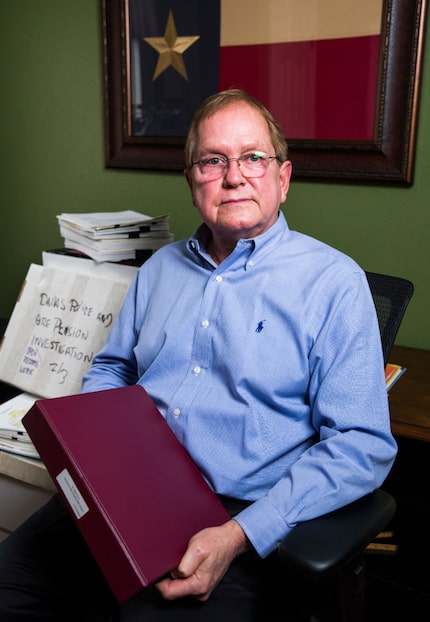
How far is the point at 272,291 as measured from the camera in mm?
1261

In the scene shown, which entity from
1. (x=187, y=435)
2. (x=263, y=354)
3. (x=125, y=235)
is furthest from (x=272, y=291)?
(x=125, y=235)

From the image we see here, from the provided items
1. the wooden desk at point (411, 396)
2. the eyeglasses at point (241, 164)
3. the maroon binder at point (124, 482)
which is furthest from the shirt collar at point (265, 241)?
the wooden desk at point (411, 396)

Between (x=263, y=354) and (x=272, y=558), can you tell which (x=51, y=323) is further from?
(x=272, y=558)

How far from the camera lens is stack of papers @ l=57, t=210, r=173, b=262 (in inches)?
66.2

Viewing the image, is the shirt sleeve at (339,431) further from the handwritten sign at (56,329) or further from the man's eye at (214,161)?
Answer: the handwritten sign at (56,329)

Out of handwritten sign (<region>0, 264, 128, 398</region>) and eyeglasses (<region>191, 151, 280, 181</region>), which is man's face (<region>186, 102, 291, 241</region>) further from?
handwritten sign (<region>0, 264, 128, 398</region>)

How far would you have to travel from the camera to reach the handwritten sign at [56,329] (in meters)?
1.65

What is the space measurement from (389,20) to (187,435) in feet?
4.16

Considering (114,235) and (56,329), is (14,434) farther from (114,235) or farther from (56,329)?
(114,235)

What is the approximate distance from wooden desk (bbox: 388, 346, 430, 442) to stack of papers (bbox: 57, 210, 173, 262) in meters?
0.76

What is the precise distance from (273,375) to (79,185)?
1.56 meters

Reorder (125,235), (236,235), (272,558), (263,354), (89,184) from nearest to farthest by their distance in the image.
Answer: (272,558)
(263,354)
(236,235)
(125,235)
(89,184)

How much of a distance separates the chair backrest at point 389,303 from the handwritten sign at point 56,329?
663 millimetres

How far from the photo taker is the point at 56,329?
172 centimetres
